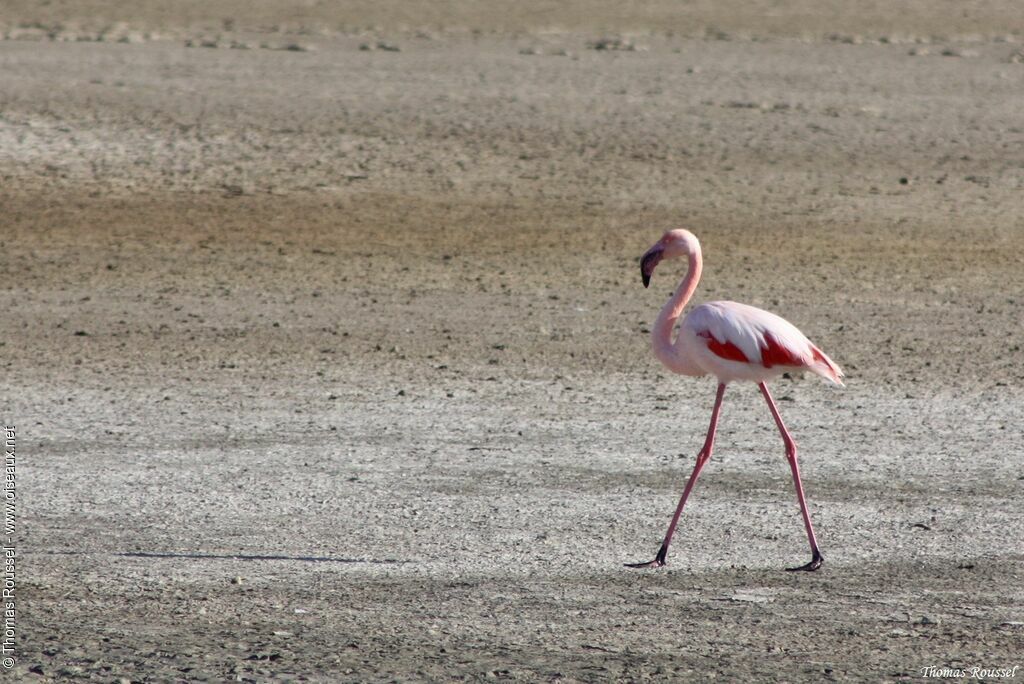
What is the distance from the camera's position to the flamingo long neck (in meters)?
6.91

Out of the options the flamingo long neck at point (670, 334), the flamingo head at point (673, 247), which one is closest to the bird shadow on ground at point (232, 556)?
the flamingo long neck at point (670, 334)

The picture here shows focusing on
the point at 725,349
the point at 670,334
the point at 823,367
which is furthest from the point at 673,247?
the point at 823,367

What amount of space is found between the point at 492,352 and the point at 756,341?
3817 millimetres

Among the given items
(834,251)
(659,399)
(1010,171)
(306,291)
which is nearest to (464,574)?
(659,399)

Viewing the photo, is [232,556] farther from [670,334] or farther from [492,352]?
[492,352]

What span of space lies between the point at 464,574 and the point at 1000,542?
7.38 feet

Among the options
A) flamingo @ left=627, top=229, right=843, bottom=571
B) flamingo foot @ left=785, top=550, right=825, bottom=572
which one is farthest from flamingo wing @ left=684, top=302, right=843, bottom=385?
flamingo foot @ left=785, top=550, right=825, bottom=572

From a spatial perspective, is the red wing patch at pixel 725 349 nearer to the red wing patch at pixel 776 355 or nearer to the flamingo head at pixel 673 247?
the red wing patch at pixel 776 355

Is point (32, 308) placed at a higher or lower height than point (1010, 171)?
lower

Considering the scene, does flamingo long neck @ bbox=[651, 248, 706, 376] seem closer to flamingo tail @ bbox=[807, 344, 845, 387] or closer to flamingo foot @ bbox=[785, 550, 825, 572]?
flamingo tail @ bbox=[807, 344, 845, 387]

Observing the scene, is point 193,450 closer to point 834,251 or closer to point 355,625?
point 355,625

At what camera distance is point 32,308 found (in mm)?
11352

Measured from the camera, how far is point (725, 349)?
6.68m

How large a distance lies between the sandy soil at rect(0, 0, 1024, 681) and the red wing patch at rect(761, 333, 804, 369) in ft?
2.60
